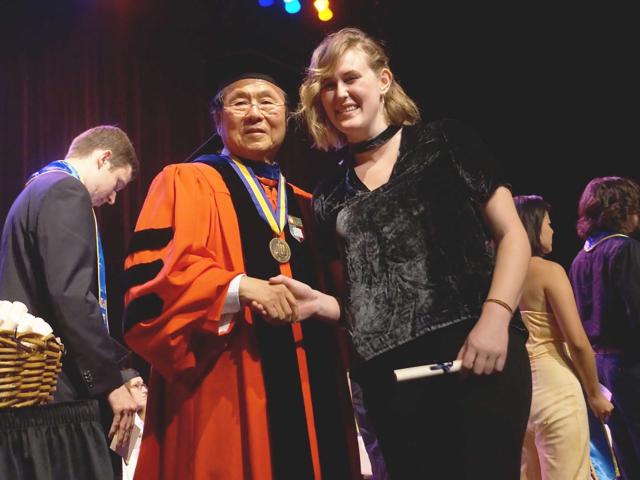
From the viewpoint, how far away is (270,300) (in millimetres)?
2070

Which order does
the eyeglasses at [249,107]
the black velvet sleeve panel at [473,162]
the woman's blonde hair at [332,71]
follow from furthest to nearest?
1. the eyeglasses at [249,107]
2. the woman's blonde hair at [332,71]
3. the black velvet sleeve panel at [473,162]

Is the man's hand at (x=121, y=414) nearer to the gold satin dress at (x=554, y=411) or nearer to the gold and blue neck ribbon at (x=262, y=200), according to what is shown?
the gold and blue neck ribbon at (x=262, y=200)

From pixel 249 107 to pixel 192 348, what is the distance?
1013 mm

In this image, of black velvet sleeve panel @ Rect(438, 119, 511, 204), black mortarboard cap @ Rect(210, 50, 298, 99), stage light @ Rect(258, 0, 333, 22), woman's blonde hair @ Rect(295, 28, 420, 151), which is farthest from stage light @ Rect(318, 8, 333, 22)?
black velvet sleeve panel @ Rect(438, 119, 511, 204)

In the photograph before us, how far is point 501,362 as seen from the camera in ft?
5.48

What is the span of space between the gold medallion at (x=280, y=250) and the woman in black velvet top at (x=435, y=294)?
284mm

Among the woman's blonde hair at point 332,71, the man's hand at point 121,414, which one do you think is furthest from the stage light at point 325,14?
the man's hand at point 121,414

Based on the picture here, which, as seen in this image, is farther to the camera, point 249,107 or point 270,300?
point 249,107

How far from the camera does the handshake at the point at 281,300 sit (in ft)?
6.78

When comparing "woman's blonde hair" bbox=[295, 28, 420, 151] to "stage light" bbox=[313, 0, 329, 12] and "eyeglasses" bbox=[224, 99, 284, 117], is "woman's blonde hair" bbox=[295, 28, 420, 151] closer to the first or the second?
"eyeglasses" bbox=[224, 99, 284, 117]

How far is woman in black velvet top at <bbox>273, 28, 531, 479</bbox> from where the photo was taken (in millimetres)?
1684

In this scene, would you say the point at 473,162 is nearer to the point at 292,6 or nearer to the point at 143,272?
the point at 143,272

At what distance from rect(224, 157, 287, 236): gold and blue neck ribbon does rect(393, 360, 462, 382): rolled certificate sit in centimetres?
97

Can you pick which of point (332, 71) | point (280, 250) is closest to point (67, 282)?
point (280, 250)
